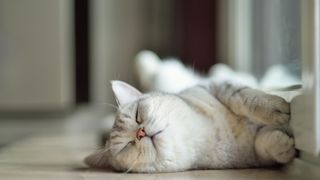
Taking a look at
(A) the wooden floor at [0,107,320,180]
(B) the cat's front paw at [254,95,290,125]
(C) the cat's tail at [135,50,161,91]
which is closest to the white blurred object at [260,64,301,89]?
(B) the cat's front paw at [254,95,290,125]

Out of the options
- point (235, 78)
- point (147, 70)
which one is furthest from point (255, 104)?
point (147, 70)

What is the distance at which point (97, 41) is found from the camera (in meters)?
3.74

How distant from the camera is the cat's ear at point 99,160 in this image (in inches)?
42.6

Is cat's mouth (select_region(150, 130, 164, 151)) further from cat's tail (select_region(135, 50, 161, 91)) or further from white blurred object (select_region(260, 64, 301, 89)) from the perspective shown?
cat's tail (select_region(135, 50, 161, 91))

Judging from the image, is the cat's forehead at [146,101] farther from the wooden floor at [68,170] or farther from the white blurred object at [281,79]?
the white blurred object at [281,79]

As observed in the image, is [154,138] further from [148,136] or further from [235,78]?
[235,78]

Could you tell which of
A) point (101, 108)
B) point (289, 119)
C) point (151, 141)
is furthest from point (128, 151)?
point (101, 108)

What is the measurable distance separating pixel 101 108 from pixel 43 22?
65cm

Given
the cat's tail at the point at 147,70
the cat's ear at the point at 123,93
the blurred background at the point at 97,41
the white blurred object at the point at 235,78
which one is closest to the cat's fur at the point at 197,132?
the cat's ear at the point at 123,93

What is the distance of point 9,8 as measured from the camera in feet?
10.7

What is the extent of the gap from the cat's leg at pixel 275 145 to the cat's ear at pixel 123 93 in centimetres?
23

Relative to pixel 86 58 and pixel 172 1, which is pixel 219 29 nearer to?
pixel 172 1

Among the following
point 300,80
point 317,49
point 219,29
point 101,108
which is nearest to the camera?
point 317,49

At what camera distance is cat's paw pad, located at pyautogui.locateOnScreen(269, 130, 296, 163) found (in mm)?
968
